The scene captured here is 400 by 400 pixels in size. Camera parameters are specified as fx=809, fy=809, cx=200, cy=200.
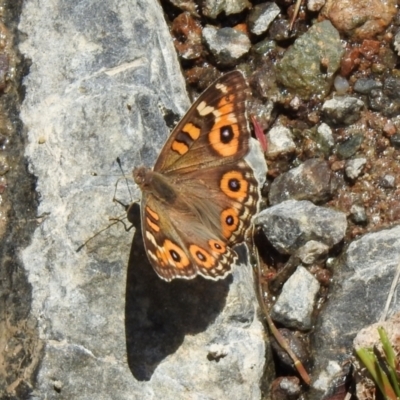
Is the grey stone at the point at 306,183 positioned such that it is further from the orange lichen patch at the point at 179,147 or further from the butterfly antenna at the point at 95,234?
the butterfly antenna at the point at 95,234

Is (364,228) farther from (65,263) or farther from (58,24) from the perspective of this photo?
(58,24)

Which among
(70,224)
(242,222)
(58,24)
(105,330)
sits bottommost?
(105,330)

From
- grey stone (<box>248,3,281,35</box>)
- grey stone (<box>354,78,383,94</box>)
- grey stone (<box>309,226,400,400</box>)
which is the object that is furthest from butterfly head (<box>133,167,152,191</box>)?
grey stone (<box>354,78,383,94</box>)

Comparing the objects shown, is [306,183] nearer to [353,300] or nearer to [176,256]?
[353,300]

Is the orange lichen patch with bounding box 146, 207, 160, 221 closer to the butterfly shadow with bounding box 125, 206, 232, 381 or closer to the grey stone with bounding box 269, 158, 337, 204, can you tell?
the butterfly shadow with bounding box 125, 206, 232, 381

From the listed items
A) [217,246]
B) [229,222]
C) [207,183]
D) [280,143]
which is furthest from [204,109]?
[280,143]

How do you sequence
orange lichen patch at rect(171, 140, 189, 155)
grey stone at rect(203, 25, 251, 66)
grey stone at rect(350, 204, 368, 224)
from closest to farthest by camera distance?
orange lichen patch at rect(171, 140, 189, 155) < grey stone at rect(350, 204, 368, 224) < grey stone at rect(203, 25, 251, 66)

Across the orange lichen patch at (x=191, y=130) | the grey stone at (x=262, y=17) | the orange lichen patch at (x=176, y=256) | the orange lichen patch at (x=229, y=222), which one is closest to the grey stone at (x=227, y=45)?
the grey stone at (x=262, y=17)

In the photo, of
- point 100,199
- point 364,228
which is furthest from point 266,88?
point 100,199

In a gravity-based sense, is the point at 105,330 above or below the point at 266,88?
below
